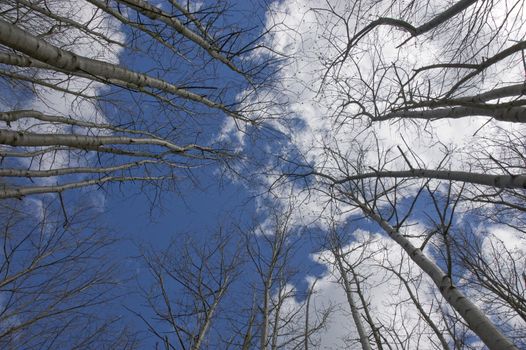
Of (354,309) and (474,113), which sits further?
(354,309)

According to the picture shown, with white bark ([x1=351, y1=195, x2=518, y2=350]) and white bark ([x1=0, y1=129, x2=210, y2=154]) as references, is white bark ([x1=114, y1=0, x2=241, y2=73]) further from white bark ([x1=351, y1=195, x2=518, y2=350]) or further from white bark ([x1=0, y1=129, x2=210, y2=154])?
white bark ([x1=351, y1=195, x2=518, y2=350])

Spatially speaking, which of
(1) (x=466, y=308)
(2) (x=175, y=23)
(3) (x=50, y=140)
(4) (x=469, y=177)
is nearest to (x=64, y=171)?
(3) (x=50, y=140)

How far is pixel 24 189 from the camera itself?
319 centimetres

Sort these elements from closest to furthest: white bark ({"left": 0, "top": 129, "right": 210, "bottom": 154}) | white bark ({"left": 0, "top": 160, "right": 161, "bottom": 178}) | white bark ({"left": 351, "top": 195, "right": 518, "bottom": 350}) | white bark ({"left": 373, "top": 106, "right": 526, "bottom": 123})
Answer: white bark ({"left": 351, "top": 195, "right": 518, "bottom": 350}) → white bark ({"left": 373, "top": 106, "right": 526, "bottom": 123}) → white bark ({"left": 0, "top": 129, "right": 210, "bottom": 154}) → white bark ({"left": 0, "top": 160, "right": 161, "bottom": 178})

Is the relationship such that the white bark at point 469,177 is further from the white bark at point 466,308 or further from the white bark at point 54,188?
the white bark at point 54,188

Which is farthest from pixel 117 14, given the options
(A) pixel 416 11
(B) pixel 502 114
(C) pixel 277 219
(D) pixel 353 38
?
(C) pixel 277 219

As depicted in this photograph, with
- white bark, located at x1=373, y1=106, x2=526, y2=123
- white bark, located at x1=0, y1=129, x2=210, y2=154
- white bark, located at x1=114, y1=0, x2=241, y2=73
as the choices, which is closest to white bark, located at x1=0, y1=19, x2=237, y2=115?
white bark, located at x1=114, y1=0, x2=241, y2=73

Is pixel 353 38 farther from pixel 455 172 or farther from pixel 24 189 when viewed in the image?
pixel 24 189

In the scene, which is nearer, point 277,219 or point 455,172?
point 455,172

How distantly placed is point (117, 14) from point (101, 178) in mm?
2212

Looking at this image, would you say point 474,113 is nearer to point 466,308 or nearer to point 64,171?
point 466,308

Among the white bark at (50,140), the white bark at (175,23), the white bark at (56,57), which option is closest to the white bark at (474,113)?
the white bark at (175,23)

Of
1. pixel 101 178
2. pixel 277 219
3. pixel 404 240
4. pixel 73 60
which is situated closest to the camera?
pixel 73 60

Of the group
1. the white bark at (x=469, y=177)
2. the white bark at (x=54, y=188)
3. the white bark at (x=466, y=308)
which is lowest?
the white bark at (x=466, y=308)
